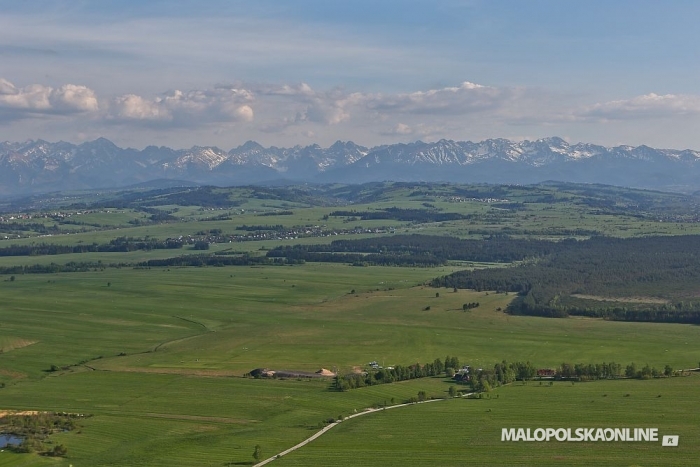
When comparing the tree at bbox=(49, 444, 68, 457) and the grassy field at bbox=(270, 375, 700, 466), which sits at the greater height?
the grassy field at bbox=(270, 375, 700, 466)

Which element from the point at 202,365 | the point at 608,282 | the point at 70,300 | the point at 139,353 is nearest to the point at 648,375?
the point at 202,365

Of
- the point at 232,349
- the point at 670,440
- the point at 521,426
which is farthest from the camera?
the point at 232,349

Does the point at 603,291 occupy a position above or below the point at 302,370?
above

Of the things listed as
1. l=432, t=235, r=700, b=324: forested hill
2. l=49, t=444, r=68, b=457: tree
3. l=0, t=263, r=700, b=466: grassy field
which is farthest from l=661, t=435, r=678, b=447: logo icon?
l=432, t=235, r=700, b=324: forested hill

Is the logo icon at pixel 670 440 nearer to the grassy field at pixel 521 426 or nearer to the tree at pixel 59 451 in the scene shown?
the grassy field at pixel 521 426

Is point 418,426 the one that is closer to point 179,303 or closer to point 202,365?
point 202,365

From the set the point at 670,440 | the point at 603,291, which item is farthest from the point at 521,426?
the point at 603,291

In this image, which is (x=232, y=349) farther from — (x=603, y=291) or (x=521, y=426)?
(x=603, y=291)

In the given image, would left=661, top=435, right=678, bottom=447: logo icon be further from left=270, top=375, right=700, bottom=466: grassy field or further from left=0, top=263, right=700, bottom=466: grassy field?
left=0, top=263, right=700, bottom=466: grassy field
